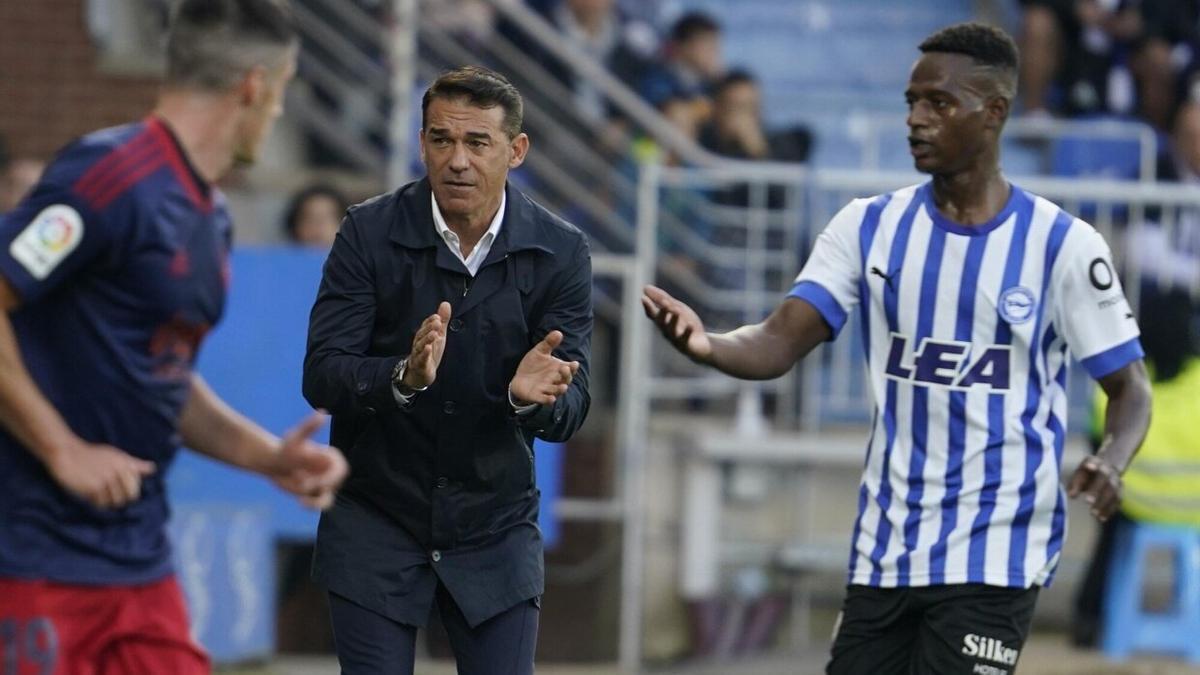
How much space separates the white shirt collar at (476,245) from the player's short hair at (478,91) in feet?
0.82

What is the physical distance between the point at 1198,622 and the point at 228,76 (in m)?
7.27

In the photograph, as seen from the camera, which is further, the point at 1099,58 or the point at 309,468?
the point at 1099,58

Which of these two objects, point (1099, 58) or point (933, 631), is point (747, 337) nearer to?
point (933, 631)

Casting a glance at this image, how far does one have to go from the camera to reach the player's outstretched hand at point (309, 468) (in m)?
4.55

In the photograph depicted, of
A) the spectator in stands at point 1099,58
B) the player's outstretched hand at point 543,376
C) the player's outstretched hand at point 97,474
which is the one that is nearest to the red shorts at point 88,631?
the player's outstretched hand at point 97,474

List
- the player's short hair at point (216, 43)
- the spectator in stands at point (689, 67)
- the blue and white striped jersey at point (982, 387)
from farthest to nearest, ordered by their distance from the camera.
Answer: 1. the spectator in stands at point (689, 67)
2. the blue and white striped jersey at point (982, 387)
3. the player's short hair at point (216, 43)

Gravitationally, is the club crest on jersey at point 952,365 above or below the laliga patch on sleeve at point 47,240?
below

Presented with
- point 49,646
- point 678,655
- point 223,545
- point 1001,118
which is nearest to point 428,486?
point 49,646

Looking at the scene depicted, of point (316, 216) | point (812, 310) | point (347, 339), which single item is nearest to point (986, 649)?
point (812, 310)

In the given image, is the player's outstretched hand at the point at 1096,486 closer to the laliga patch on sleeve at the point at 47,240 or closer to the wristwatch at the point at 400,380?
the wristwatch at the point at 400,380

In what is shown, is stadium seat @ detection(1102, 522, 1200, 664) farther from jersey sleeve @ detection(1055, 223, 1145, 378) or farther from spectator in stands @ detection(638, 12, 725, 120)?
jersey sleeve @ detection(1055, 223, 1145, 378)

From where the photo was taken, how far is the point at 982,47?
20.0ft

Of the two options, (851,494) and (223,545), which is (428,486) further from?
(851,494)

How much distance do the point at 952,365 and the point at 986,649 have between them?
2.68 feet
